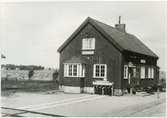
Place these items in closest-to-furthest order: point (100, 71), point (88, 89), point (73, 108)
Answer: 1. point (73, 108)
2. point (100, 71)
3. point (88, 89)

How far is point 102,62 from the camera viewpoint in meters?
16.6

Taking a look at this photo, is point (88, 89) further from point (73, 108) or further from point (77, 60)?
point (73, 108)

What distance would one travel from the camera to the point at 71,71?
17.8 m

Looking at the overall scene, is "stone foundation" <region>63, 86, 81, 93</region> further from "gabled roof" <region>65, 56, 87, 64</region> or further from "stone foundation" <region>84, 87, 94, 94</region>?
"gabled roof" <region>65, 56, 87, 64</region>

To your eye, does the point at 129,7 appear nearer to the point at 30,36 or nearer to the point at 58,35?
the point at 58,35

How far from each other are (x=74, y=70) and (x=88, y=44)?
1.80m

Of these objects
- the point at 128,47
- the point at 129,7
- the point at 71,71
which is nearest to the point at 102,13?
the point at 129,7

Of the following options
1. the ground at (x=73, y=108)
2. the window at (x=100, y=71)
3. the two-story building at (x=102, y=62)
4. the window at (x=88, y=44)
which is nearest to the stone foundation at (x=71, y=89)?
the two-story building at (x=102, y=62)

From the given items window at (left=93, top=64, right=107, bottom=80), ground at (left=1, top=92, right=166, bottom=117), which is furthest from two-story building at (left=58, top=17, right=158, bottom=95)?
ground at (left=1, top=92, right=166, bottom=117)

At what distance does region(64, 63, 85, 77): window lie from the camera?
17.3 m

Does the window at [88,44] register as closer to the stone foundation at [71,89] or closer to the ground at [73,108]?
the stone foundation at [71,89]

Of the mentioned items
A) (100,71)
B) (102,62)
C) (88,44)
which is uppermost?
(88,44)

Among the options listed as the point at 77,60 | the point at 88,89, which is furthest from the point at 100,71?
the point at 77,60

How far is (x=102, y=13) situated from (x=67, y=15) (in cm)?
116
